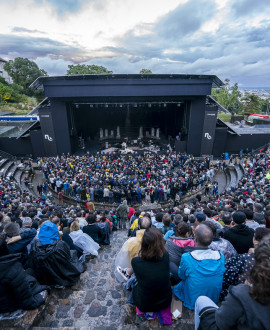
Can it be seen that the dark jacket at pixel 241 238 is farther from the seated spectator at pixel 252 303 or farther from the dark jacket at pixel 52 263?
the dark jacket at pixel 52 263

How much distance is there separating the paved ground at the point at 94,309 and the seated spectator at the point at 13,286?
354 mm

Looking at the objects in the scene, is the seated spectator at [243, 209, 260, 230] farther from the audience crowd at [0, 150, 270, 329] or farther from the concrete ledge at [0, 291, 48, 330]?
the concrete ledge at [0, 291, 48, 330]

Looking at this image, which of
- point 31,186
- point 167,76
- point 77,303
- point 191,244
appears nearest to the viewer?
point 191,244

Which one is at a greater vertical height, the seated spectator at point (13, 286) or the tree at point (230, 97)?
the tree at point (230, 97)

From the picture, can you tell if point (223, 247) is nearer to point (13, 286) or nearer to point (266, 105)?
point (13, 286)

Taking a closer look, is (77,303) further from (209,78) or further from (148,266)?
(209,78)

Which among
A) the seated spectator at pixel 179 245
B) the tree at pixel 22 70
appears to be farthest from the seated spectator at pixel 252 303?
the tree at pixel 22 70

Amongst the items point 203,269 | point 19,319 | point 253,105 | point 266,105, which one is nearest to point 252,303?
point 203,269

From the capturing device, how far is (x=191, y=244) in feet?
9.91

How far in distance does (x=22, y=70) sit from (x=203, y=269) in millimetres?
48573

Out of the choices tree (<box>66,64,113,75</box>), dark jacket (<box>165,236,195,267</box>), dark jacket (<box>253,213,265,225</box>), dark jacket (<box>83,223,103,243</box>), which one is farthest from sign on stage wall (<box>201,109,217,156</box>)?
tree (<box>66,64,113,75</box>)

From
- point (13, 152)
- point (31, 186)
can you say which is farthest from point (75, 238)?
point (13, 152)

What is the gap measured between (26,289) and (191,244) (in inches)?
89.2

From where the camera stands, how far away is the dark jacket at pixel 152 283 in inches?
90.7
